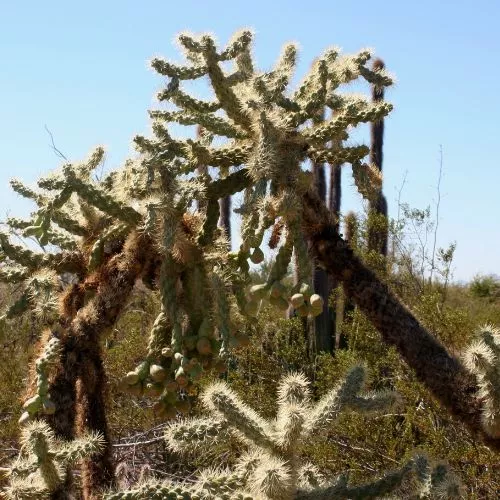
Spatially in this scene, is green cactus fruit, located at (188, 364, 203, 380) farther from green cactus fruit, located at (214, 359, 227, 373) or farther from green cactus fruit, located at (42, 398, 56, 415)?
green cactus fruit, located at (42, 398, 56, 415)

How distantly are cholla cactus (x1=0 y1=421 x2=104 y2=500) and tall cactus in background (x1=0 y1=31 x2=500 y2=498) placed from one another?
0.08 meters

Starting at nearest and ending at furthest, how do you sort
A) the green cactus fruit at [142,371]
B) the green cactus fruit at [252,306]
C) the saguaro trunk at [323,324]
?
the green cactus fruit at [252,306] → the green cactus fruit at [142,371] → the saguaro trunk at [323,324]

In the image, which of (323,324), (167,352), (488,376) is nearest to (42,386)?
(167,352)

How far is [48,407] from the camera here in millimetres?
1716

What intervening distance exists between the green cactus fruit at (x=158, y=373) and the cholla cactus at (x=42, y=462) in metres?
0.20

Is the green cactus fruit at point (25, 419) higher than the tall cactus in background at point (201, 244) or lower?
lower

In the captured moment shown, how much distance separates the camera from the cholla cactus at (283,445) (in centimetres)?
168

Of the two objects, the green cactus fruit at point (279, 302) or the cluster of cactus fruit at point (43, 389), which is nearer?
the green cactus fruit at point (279, 302)

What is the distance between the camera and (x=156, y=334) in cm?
189

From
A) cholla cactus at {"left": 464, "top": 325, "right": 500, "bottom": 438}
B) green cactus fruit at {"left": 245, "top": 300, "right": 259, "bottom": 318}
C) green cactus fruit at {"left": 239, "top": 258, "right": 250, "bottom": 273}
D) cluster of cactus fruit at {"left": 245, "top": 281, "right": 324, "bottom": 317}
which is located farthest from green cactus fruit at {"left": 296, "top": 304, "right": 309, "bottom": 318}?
cholla cactus at {"left": 464, "top": 325, "right": 500, "bottom": 438}

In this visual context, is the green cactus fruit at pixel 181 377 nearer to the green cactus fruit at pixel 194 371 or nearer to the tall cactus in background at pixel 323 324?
the green cactus fruit at pixel 194 371

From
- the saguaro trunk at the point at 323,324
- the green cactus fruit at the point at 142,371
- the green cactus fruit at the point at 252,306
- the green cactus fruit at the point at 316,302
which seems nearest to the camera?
the green cactus fruit at the point at 316,302

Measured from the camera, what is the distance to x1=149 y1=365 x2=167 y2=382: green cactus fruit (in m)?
1.75

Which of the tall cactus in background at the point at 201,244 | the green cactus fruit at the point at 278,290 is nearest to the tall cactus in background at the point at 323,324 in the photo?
the tall cactus in background at the point at 201,244
